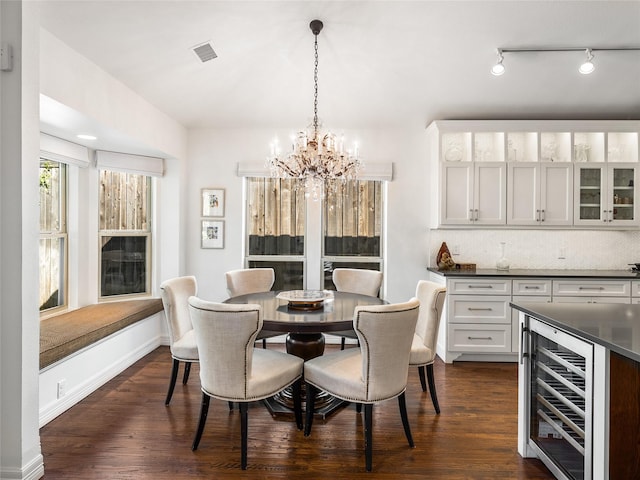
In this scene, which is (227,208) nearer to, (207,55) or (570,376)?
(207,55)

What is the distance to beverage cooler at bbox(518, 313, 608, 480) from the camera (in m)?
1.76

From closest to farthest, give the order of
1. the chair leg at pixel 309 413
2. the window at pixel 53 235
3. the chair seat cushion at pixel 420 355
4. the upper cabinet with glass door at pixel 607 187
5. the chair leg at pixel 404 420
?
1. the chair leg at pixel 404 420
2. the chair leg at pixel 309 413
3. the chair seat cushion at pixel 420 355
4. the window at pixel 53 235
5. the upper cabinet with glass door at pixel 607 187

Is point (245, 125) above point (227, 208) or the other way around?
above

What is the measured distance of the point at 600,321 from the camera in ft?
6.57

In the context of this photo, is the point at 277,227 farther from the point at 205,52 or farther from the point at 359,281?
the point at 205,52

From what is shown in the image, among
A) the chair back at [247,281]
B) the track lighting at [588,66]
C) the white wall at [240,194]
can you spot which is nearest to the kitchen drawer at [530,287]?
the white wall at [240,194]

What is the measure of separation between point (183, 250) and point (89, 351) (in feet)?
5.49

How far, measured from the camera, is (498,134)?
4.39 metres

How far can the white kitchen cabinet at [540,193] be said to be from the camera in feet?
14.0

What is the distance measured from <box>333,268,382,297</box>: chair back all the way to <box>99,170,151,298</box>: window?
7.34 feet

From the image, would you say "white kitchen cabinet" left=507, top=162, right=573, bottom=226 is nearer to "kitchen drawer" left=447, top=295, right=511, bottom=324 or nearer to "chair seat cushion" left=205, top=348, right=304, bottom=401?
"kitchen drawer" left=447, top=295, right=511, bottom=324

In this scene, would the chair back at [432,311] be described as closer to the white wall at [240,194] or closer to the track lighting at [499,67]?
the white wall at [240,194]

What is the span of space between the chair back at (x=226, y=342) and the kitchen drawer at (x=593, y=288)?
327 centimetres

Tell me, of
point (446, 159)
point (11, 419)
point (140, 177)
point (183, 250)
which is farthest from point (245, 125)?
point (11, 419)
